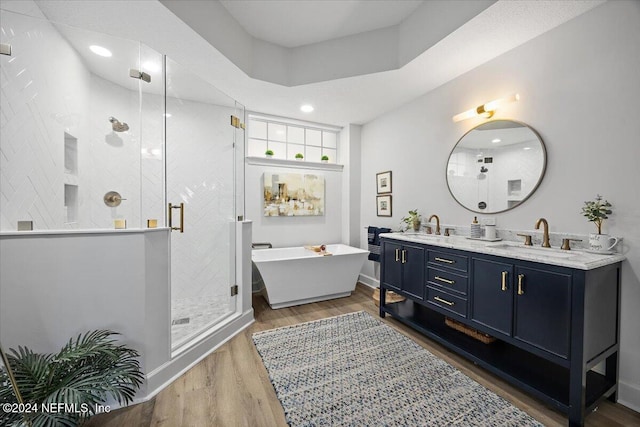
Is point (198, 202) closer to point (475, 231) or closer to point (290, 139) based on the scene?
point (290, 139)

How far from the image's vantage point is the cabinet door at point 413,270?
250 centimetres

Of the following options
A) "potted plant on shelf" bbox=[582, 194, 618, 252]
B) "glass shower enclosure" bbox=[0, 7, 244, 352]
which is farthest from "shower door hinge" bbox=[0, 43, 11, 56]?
"potted plant on shelf" bbox=[582, 194, 618, 252]

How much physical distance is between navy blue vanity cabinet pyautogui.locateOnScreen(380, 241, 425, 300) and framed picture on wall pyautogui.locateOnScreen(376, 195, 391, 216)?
3.31 ft

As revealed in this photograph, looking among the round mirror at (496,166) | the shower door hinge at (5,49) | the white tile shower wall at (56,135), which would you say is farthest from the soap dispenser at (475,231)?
the shower door hinge at (5,49)

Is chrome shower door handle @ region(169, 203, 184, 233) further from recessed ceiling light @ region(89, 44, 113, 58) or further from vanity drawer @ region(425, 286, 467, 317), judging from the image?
vanity drawer @ region(425, 286, 467, 317)

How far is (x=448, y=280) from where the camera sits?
87.8 inches

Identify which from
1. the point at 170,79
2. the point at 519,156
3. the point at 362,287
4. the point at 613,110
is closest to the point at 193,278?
the point at 170,79

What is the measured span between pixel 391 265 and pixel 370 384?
127 cm

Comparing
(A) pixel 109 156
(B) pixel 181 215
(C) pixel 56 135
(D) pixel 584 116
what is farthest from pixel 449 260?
(C) pixel 56 135

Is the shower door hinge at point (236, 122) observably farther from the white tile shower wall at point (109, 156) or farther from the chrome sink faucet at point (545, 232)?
the chrome sink faucet at point (545, 232)

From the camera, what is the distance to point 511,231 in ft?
7.78

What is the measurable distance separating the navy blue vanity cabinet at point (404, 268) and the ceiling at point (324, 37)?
162 cm

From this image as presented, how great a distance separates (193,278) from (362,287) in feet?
8.37

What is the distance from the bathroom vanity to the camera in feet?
4.91
